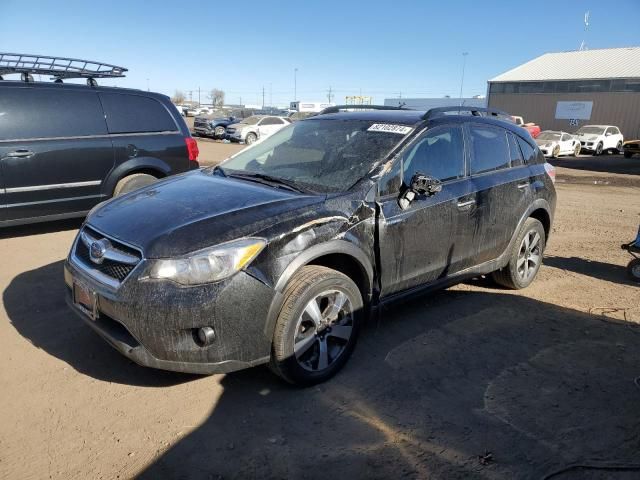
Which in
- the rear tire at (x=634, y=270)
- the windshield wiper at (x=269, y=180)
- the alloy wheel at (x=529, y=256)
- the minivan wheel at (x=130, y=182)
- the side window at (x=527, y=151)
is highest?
the side window at (x=527, y=151)

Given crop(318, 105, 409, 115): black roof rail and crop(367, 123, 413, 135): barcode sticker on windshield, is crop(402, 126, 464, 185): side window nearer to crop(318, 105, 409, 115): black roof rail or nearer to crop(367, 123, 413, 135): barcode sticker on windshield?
crop(367, 123, 413, 135): barcode sticker on windshield

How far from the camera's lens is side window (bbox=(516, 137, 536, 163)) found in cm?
521

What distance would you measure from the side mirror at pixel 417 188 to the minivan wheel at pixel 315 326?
78 cm

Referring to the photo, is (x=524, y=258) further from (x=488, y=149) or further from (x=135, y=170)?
(x=135, y=170)

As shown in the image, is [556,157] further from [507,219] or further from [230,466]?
[230,466]

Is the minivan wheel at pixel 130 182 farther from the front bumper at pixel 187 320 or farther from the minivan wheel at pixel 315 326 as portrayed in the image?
the minivan wheel at pixel 315 326

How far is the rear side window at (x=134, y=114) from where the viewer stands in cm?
686

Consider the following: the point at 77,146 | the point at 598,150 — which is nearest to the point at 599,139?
the point at 598,150

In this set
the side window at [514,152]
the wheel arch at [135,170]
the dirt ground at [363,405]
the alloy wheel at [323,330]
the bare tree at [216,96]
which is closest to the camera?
the dirt ground at [363,405]

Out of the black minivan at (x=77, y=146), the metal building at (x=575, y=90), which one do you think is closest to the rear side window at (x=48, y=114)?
the black minivan at (x=77, y=146)

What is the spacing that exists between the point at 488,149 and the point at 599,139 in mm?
Result: 28932

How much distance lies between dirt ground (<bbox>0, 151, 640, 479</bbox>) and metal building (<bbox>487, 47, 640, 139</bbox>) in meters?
40.7

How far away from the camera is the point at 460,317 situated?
4.59 meters

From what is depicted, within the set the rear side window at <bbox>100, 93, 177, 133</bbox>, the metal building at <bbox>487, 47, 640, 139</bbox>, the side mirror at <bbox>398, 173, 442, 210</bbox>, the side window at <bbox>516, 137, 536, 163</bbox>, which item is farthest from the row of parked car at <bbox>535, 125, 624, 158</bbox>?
the side mirror at <bbox>398, 173, 442, 210</bbox>
